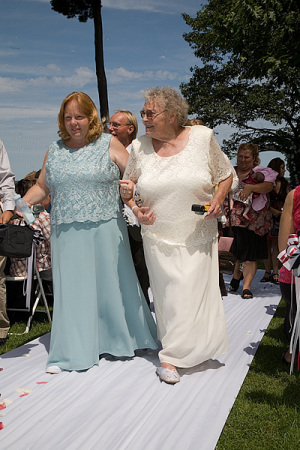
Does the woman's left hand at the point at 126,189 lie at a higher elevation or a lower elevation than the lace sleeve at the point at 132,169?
lower

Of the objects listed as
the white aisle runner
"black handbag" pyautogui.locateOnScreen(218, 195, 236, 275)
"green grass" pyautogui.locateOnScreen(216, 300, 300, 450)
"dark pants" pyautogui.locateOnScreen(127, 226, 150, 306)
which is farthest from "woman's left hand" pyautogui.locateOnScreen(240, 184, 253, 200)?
"green grass" pyautogui.locateOnScreen(216, 300, 300, 450)

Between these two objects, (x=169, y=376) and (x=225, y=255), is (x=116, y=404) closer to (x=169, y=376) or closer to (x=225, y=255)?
(x=169, y=376)

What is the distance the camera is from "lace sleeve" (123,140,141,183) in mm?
4367

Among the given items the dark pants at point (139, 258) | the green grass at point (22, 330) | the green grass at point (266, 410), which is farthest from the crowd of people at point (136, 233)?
the green grass at point (22, 330)

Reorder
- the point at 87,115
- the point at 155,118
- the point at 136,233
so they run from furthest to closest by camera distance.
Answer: the point at 136,233, the point at 87,115, the point at 155,118

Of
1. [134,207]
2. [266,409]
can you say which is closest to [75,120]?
[134,207]

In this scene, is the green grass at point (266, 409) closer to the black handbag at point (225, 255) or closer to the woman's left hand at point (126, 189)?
the black handbag at point (225, 255)

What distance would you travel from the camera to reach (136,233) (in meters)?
4.99

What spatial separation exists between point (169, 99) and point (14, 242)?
183 cm

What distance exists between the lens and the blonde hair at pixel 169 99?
4179 mm

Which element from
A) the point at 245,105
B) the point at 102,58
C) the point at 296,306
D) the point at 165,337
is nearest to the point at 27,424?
the point at 165,337

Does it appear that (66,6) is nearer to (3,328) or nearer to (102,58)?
(102,58)

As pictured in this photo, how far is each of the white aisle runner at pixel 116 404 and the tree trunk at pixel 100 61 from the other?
32.5 feet

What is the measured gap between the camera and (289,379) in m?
4.21
